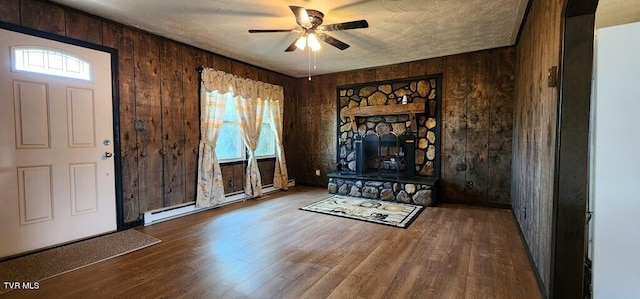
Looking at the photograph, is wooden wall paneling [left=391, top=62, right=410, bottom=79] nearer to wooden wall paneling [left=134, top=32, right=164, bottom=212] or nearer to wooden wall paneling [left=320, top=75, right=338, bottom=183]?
wooden wall paneling [left=320, top=75, right=338, bottom=183]

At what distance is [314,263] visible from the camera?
2.48m

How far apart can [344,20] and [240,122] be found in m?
2.51

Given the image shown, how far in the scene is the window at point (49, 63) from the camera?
8.55 feet

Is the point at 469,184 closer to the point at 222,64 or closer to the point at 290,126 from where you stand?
the point at 290,126

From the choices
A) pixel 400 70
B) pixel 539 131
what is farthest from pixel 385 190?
pixel 539 131

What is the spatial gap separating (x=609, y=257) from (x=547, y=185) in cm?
56

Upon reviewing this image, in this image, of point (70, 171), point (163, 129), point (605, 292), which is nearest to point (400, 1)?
point (605, 292)

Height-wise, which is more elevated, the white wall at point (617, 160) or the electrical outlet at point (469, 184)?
the white wall at point (617, 160)

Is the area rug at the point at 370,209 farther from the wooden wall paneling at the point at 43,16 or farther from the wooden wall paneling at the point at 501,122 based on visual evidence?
the wooden wall paneling at the point at 43,16

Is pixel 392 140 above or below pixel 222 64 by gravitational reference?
below

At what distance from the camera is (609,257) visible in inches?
70.9

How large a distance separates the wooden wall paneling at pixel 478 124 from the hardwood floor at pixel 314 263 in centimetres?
84

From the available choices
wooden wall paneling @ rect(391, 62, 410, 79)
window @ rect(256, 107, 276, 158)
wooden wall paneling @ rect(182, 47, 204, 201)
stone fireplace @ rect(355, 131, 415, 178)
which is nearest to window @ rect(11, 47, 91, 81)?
wooden wall paneling @ rect(182, 47, 204, 201)

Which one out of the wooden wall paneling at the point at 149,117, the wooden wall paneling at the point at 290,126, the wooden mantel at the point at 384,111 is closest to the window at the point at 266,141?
the wooden wall paneling at the point at 290,126
